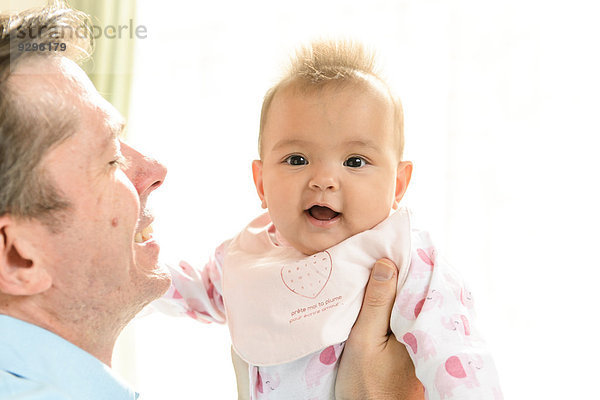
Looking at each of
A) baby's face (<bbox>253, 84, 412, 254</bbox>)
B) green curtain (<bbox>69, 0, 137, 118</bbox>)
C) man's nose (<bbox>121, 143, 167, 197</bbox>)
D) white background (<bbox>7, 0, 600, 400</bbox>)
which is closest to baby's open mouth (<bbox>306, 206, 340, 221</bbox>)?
baby's face (<bbox>253, 84, 412, 254</bbox>)

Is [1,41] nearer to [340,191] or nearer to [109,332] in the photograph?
[109,332]

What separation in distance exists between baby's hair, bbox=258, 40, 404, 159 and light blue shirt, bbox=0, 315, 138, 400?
702mm

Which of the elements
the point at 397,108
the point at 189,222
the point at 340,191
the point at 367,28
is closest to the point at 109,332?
the point at 340,191

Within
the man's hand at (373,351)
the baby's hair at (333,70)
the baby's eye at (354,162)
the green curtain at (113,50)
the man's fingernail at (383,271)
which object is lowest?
the man's hand at (373,351)

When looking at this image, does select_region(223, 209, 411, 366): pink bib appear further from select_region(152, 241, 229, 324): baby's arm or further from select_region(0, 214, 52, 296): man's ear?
select_region(0, 214, 52, 296): man's ear

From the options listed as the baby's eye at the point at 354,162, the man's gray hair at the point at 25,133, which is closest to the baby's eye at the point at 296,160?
the baby's eye at the point at 354,162

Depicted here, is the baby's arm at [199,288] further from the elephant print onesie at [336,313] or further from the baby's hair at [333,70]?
the baby's hair at [333,70]

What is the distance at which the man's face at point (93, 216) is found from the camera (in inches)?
47.6

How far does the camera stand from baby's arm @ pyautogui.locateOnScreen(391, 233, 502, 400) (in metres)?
1.29

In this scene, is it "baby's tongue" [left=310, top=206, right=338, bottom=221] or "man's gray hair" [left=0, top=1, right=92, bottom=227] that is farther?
"baby's tongue" [left=310, top=206, right=338, bottom=221]

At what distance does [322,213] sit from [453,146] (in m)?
1.69

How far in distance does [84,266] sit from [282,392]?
1.79ft

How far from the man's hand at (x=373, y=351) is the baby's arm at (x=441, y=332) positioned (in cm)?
3

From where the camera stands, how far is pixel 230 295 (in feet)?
5.32
